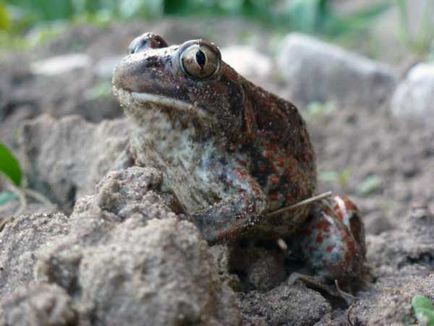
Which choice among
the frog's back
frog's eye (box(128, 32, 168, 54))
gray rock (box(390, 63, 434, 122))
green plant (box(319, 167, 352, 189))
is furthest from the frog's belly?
gray rock (box(390, 63, 434, 122))

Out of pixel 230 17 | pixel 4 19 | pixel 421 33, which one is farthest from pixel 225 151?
pixel 4 19

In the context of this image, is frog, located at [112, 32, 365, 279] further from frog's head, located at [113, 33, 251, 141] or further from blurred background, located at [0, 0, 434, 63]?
blurred background, located at [0, 0, 434, 63]

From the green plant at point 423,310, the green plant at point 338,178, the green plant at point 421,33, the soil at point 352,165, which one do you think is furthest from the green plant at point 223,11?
the green plant at point 423,310

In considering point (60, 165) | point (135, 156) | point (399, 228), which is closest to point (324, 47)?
point (399, 228)

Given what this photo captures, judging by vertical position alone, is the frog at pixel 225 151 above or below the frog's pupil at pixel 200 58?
below

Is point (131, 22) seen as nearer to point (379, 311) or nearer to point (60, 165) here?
point (60, 165)

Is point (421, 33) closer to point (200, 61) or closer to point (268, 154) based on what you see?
point (268, 154)

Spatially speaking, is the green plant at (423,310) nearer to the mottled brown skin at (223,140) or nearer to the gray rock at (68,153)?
the mottled brown skin at (223,140)
